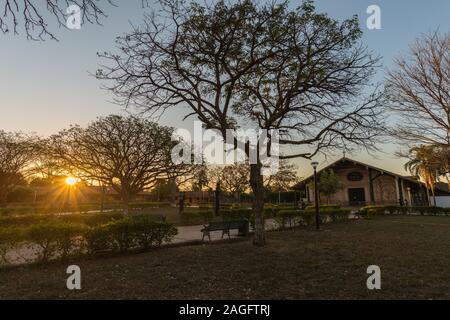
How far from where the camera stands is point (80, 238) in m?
7.84

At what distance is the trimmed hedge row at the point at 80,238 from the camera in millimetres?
7133

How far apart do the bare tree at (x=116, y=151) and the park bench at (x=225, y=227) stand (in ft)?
45.0

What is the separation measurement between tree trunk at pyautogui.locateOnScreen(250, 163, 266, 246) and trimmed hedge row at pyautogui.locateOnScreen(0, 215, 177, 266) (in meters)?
3.05

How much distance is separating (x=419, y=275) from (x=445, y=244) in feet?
17.7

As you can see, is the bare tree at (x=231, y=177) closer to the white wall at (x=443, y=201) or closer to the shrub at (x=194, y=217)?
the shrub at (x=194, y=217)

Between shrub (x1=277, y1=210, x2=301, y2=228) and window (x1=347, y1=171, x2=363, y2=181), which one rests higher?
window (x1=347, y1=171, x2=363, y2=181)

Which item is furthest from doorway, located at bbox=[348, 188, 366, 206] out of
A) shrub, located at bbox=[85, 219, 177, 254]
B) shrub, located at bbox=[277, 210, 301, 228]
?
shrub, located at bbox=[85, 219, 177, 254]

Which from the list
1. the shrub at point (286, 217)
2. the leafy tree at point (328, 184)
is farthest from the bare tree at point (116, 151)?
the leafy tree at point (328, 184)

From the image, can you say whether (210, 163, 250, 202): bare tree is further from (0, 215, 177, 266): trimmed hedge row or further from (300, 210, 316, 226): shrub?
(0, 215, 177, 266): trimmed hedge row

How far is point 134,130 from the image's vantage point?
76.4ft

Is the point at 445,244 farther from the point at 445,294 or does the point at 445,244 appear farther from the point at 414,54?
the point at 414,54

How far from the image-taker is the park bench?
10.9 meters

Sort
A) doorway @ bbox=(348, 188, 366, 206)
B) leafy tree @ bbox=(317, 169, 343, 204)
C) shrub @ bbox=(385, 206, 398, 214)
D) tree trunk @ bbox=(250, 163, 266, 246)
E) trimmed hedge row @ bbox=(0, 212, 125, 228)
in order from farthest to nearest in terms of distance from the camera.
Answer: doorway @ bbox=(348, 188, 366, 206), leafy tree @ bbox=(317, 169, 343, 204), shrub @ bbox=(385, 206, 398, 214), trimmed hedge row @ bbox=(0, 212, 125, 228), tree trunk @ bbox=(250, 163, 266, 246)

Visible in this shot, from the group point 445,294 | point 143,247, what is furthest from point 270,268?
point 143,247
